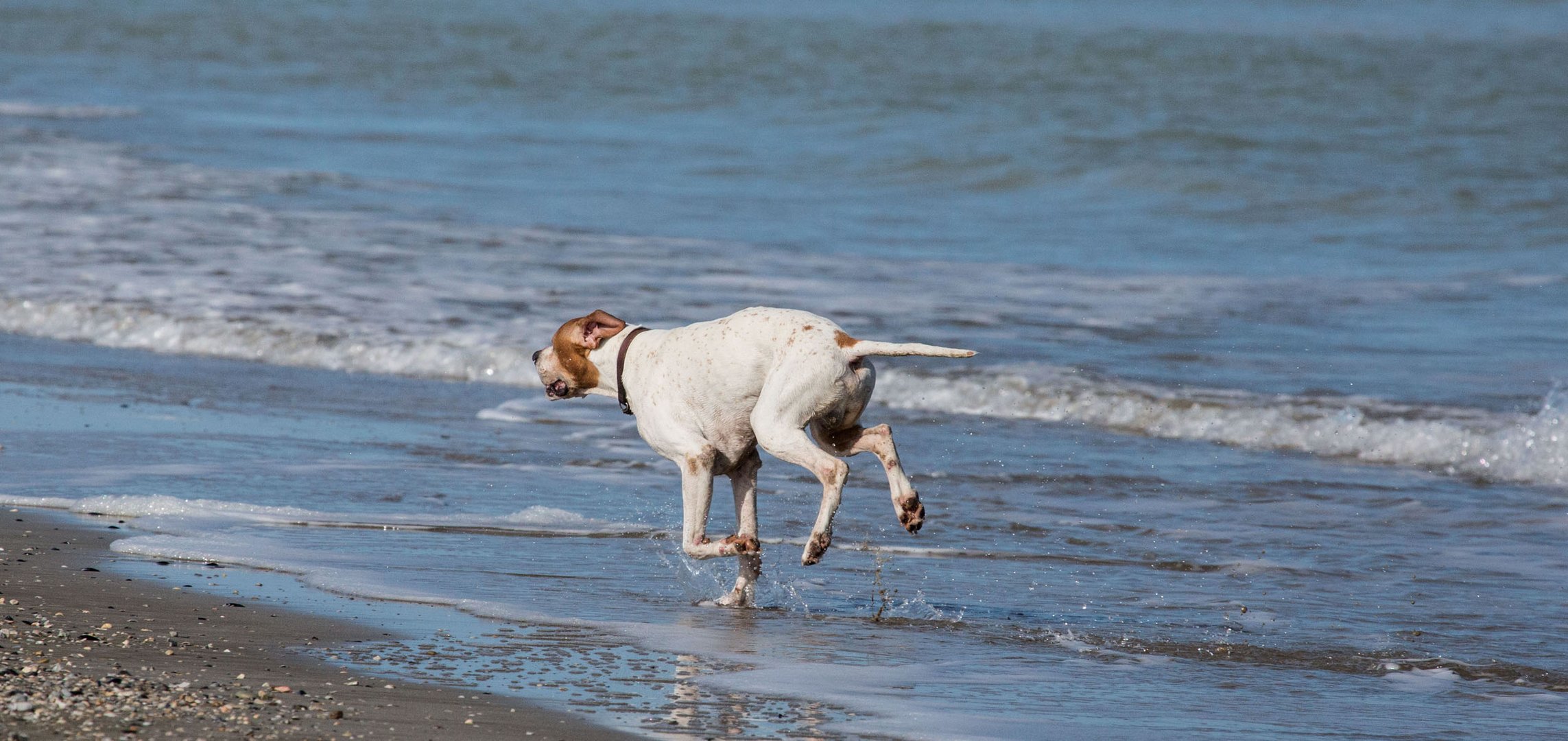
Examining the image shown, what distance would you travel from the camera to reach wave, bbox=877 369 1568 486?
9.77 metres

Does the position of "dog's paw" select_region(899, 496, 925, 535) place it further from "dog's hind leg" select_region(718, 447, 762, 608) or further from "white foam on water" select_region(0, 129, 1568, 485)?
"white foam on water" select_region(0, 129, 1568, 485)

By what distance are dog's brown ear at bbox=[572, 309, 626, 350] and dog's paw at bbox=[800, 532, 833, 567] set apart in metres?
1.11

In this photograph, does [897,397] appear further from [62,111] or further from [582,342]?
[62,111]

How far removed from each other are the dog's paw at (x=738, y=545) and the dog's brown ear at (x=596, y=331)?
2.80ft

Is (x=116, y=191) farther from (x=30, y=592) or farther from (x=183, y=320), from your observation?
(x=30, y=592)

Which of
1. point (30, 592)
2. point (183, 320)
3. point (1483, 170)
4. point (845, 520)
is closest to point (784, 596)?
point (845, 520)

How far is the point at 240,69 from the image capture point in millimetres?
39125

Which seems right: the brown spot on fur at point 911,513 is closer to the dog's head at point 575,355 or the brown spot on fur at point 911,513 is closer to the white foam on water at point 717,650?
the white foam on water at point 717,650

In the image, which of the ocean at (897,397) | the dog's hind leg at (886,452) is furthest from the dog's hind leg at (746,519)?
the dog's hind leg at (886,452)

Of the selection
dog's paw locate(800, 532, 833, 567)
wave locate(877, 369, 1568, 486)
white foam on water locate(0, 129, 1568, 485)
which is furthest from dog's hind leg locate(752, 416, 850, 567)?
wave locate(877, 369, 1568, 486)

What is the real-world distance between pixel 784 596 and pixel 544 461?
262cm

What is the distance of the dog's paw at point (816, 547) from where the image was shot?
607 cm

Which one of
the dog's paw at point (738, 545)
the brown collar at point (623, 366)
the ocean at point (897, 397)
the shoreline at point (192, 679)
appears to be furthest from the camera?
the brown collar at point (623, 366)

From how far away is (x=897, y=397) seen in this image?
11.1m
